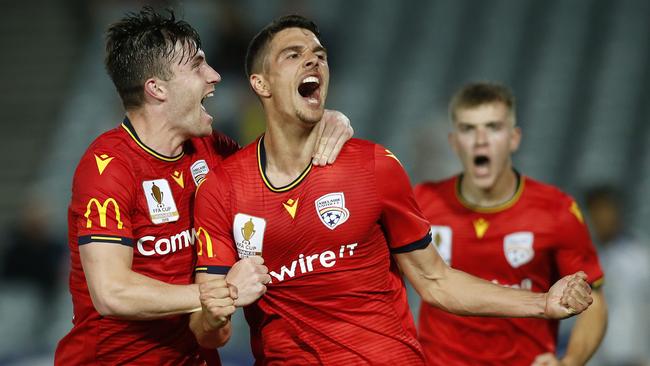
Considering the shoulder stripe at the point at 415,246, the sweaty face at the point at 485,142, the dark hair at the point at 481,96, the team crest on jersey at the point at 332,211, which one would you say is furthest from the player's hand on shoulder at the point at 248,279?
the dark hair at the point at 481,96

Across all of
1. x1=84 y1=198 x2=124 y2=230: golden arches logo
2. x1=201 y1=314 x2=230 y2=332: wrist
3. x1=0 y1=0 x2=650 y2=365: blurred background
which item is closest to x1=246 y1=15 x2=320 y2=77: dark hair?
x1=84 y1=198 x2=124 y2=230: golden arches logo

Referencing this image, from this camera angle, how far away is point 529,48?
1202 cm

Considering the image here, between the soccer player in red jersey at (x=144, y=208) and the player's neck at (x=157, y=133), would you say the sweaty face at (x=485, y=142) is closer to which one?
the soccer player in red jersey at (x=144, y=208)

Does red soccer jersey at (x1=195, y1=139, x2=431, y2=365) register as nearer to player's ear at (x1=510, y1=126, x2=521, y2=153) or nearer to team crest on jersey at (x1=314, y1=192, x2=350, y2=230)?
team crest on jersey at (x1=314, y1=192, x2=350, y2=230)

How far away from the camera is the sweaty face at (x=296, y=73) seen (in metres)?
4.48

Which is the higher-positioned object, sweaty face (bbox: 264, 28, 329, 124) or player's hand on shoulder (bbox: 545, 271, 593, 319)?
sweaty face (bbox: 264, 28, 329, 124)

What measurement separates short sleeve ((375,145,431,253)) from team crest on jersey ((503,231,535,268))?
0.95m

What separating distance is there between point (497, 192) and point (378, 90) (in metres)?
6.64

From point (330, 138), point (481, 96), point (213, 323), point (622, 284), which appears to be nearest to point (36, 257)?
point (622, 284)

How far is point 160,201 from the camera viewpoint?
4.64m

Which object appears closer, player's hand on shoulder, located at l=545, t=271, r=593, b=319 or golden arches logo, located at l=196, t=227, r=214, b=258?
player's hand on shoulder, located at l=545, t=271, r=593, b=319

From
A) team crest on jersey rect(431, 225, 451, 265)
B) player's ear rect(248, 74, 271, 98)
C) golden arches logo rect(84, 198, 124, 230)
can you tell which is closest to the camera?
golden arches logo rect(84, 198, 124, 230)

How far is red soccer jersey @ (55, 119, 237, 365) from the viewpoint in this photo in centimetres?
451

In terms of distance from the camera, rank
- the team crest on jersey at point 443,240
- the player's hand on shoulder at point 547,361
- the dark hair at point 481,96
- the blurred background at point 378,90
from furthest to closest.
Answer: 1. the blurred background at point 378,90
2. the dark hair at point 481,96
3. the team crest on jersey at point 443,240
4. the player's hand on shoulder at point 547,361
